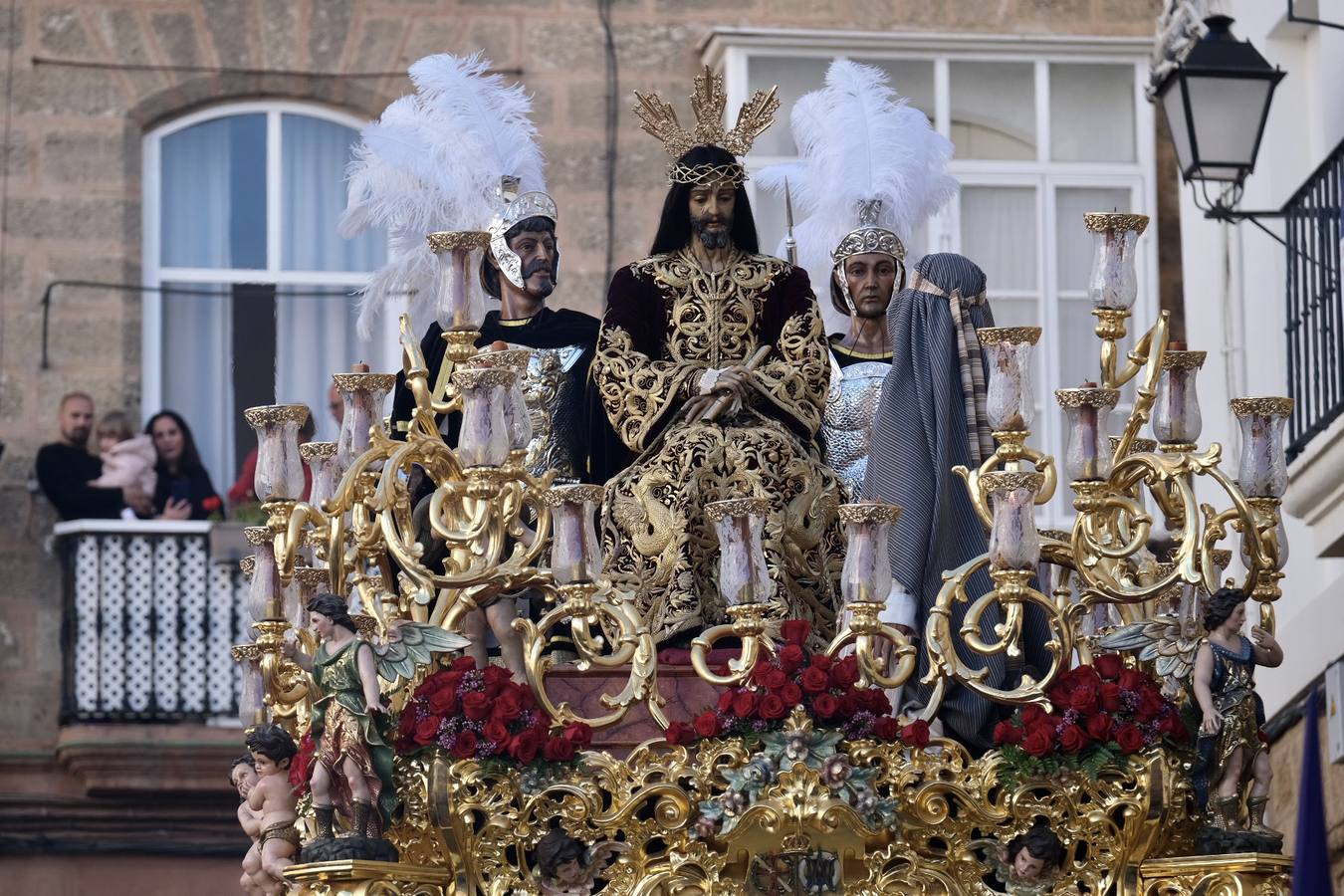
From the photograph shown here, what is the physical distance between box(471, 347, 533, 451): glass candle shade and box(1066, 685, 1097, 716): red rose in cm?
156

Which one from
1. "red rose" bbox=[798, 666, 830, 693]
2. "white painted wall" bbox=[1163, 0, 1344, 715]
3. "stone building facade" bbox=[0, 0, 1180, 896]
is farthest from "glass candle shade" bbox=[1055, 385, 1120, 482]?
"stone building facade" bbox=[0, 0, 1180, 896]

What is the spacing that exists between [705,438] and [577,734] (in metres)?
1.22

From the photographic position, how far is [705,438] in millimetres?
10523

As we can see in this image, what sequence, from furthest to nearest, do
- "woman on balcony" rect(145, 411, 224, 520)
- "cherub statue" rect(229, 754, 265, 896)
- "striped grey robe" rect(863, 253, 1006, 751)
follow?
"woman on balcony" rect(145, 411, 224, 520) < "striped grey robe" rect(863, 253, 1006, 751) < "cherub statue" rect(229, 754, 265, 896)

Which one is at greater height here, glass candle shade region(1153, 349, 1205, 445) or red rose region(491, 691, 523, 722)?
glass candle shade region(1153, 349, 1205, 445)

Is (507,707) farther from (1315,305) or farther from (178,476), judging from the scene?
(178,476)

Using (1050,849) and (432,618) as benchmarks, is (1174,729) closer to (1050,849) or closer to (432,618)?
(1050,849)

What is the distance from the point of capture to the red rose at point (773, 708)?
947 cm

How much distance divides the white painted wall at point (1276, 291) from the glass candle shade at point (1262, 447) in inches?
146

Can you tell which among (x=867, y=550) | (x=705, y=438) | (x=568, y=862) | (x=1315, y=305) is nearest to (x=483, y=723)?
(x=568, y=862)

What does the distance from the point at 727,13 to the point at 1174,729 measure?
908 cm

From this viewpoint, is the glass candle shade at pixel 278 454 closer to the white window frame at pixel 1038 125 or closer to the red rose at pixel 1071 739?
the red rose at pixel 1071 739

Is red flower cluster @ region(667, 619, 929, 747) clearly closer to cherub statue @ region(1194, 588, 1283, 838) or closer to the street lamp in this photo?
cherub statue @ region(1194, 588, 1283, 838)

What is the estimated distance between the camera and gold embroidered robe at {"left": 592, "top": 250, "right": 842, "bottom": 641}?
10461 mm
